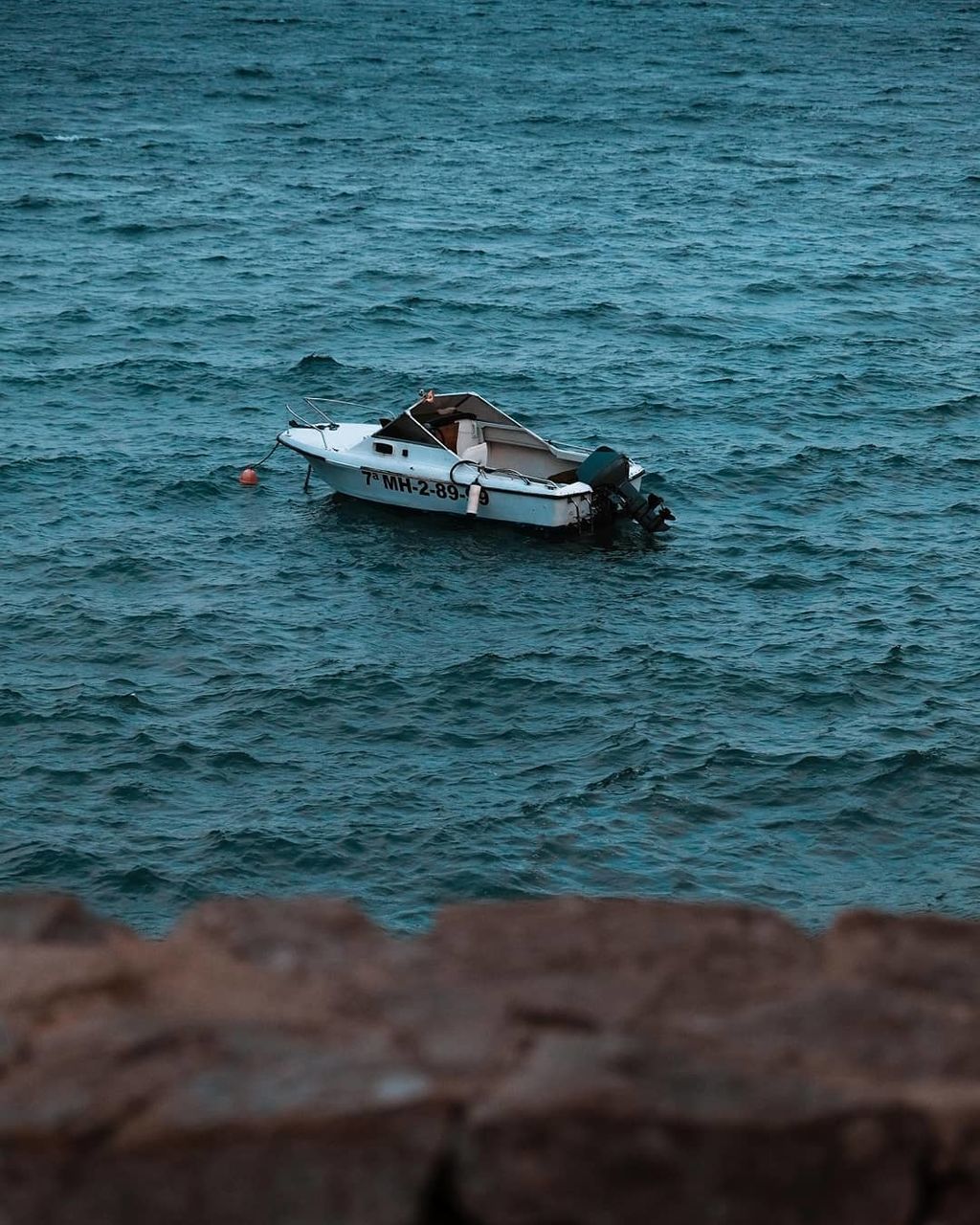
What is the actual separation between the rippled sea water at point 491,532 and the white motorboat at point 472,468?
2.53ft

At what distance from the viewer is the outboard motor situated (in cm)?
3925

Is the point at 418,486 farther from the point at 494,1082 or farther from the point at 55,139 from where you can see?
the point at 55,139

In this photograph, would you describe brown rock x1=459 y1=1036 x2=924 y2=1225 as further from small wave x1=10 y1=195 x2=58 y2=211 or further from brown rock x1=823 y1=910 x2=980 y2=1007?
small wave x1=10 y1=195 x2=58 y2=211

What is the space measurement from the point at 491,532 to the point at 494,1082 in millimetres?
36715

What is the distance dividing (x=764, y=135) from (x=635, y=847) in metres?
78.9

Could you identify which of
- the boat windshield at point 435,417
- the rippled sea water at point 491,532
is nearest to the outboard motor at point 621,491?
the rippled sea water at point 491,532

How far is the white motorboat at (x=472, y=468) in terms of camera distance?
39.8 meters

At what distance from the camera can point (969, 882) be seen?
24.9 m

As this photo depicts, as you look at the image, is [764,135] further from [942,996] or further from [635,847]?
[942,996]

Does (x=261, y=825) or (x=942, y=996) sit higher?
(x=942, y=996)

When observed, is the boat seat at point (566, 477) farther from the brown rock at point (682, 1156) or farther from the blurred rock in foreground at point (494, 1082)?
the brown rock at point (682, 1156)

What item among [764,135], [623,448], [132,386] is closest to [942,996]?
[623,448]

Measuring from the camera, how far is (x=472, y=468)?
40688 millimetres

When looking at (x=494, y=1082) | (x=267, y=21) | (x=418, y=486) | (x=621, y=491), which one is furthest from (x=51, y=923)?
(x=267, y=21)
